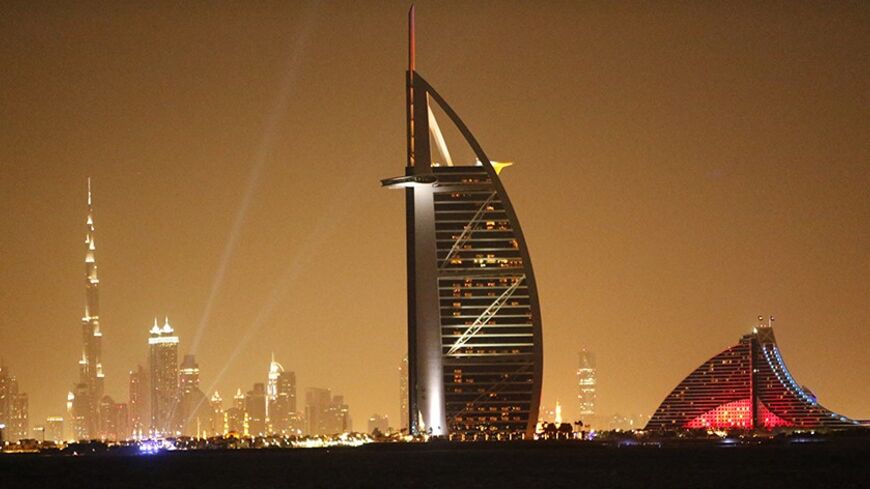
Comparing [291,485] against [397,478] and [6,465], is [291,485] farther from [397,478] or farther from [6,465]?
[6,465]

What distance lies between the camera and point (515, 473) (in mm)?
150875

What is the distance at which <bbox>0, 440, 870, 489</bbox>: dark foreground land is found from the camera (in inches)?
5374

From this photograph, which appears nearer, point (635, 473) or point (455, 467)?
point (635, 473)

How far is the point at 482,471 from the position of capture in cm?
15400

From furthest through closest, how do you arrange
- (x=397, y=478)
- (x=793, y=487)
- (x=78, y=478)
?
1. (x=78, y=478)
2. (x=397, y=478)
3. (x=793, y=487)

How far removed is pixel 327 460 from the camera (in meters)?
194

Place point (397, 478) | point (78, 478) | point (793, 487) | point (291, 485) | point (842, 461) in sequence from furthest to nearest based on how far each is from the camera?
point (842, 461) < point (78, 478) < point (397, 478) < point (291, 485) < point (793, 487)

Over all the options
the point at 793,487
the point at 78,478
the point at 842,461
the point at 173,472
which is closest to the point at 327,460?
the point at 173,472

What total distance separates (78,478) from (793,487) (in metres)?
61.7

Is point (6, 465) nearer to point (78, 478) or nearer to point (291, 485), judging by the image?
point (78, 478)

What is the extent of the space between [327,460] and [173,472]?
30.0 m

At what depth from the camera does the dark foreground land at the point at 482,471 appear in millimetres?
136500

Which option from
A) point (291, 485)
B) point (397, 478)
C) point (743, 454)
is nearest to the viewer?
point (291, 485)

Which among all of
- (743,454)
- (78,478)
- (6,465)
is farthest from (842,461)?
(6,465)
